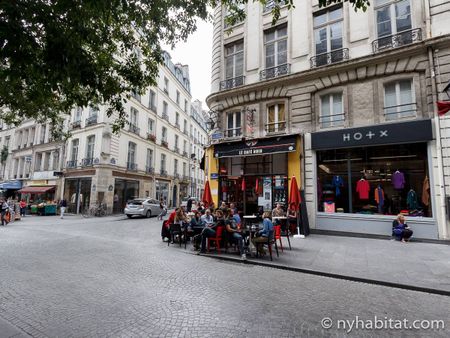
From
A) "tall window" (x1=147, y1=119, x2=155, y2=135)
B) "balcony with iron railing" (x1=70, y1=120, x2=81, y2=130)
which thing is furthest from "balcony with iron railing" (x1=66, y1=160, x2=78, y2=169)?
"tall window" (x1=147, y1=119, x2=155, y2=135)

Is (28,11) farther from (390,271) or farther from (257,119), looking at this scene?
(257,119)

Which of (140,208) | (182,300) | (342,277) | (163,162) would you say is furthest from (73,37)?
(163,162)

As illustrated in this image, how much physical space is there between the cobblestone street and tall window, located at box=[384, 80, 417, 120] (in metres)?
7.79

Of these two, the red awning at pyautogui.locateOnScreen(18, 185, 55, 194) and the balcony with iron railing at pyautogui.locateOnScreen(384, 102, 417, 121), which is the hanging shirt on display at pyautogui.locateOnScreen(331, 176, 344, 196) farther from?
the red awning at pyautogui.locateOnScreen(18, 185, 55, 194)

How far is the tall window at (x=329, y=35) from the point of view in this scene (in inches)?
463

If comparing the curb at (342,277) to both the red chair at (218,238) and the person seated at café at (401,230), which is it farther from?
the person seated at café at (401,230)

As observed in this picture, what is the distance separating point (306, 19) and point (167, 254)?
41.8 ft

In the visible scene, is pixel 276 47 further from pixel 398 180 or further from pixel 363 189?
pixel 398 180

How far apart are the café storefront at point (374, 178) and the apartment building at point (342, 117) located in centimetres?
4

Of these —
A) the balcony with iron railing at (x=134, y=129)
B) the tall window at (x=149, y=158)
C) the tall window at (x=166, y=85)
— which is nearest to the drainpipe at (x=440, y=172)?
the balcony with iron railing at (x=134, y=129)

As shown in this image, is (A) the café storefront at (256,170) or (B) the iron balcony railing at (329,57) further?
(A) the café storefront at (256,170)

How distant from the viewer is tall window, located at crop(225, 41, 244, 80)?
48.1ft

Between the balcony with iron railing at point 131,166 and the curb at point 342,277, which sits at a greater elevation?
the balcony with iron railing at point 131,166

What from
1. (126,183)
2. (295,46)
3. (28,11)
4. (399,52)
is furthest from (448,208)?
(126,183)
